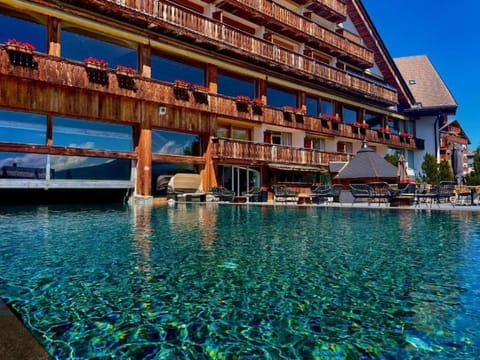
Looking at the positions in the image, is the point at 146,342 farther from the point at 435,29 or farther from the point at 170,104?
the point at 435,29

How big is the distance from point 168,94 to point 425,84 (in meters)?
28.7

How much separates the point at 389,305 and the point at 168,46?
16.0 meters

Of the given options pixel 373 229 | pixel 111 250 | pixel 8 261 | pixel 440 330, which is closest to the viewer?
pixel 440 330

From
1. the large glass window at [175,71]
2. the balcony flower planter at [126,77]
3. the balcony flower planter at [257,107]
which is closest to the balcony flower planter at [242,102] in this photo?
the balcony flower planter at [257,107]

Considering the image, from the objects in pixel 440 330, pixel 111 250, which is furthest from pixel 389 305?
pixel 111 250

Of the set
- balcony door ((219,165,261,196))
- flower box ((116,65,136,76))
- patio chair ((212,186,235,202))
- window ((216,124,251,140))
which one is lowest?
patio chair ((212,186,235,202))

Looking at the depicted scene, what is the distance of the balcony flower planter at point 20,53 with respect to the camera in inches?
472

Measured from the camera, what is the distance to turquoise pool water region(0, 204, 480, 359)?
7.34 ft

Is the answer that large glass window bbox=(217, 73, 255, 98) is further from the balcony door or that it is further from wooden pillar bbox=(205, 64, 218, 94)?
the balcony door

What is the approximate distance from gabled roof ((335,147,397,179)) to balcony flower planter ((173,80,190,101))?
8.00m

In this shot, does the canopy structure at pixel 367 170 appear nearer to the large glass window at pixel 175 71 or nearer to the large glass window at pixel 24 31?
the large glass window at pixel 175 71

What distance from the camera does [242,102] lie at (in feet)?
63.0

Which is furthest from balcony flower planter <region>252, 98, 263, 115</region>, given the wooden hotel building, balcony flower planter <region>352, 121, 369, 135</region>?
balcony flower planter <region>352, 121, 369, 135</region>

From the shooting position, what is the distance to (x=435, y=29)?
2512cm
